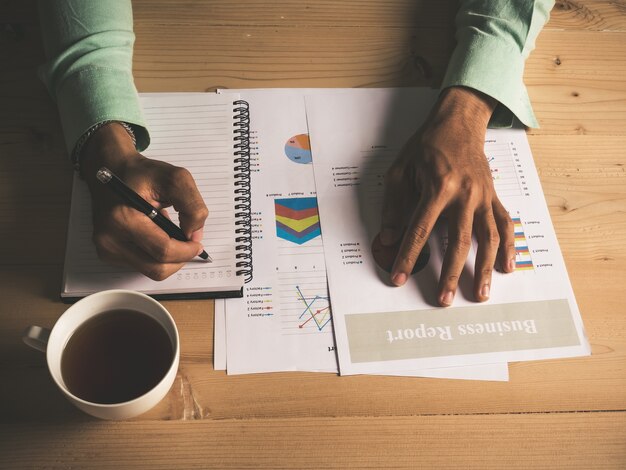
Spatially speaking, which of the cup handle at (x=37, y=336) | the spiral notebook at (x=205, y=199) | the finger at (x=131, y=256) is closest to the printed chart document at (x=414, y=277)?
the spiral notebook at (x=205, y=199)

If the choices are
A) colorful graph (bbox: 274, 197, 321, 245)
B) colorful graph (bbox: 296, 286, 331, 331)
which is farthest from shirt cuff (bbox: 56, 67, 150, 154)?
colorful graph (bbox: 296, 286, 331, 331)

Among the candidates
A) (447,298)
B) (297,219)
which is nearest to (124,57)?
(297,219)

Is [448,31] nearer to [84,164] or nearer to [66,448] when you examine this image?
[84,164]

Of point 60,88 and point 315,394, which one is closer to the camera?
point 315,394

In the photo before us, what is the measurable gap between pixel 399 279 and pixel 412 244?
0.05m

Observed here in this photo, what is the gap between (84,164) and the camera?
694 millimetres

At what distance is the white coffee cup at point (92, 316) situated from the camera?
50 cm

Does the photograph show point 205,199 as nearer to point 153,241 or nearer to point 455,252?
point 153,241

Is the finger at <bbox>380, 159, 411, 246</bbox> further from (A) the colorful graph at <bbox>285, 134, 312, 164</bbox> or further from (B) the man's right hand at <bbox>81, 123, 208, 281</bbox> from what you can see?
(B) the man's right hand at <bbox>81, 123, 208, 281</bbox>

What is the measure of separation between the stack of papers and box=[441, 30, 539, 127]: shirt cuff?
1.3 inches

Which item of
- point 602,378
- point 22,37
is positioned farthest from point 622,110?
point 22,37

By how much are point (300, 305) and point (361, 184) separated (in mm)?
208

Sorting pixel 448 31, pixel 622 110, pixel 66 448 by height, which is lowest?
pixel 66 448

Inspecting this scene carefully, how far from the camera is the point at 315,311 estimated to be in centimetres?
65
